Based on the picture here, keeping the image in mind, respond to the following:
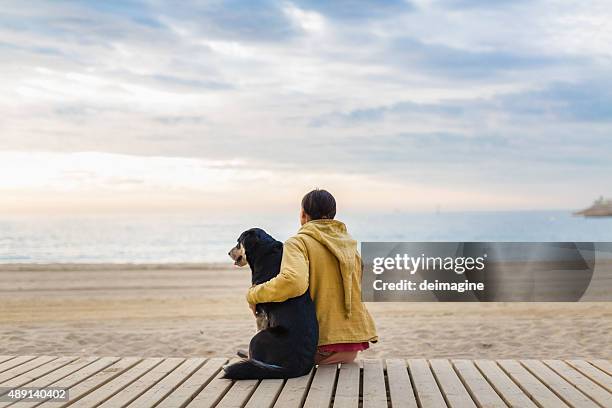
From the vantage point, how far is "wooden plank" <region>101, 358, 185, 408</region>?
14.3 ft

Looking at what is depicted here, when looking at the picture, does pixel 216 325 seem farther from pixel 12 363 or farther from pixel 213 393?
pixel 213 393

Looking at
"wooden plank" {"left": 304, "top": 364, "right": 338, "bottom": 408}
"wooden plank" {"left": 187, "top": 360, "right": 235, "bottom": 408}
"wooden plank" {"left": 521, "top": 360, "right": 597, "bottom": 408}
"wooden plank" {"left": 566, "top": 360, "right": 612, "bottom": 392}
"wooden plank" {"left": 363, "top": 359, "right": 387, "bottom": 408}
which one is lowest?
"wooden plank" {"left": 566, "top": 360, "right": 612, "bottom": 392}

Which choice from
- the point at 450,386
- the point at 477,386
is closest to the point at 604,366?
the point at 477,386

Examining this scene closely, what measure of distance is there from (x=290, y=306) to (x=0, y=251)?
47408 mm

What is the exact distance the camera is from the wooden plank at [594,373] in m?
4.92

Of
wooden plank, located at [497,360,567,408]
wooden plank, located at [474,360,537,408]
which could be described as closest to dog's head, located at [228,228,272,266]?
wooden plank, located at [474,360,537,408]

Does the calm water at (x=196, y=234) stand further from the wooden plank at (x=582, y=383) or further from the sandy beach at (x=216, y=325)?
the wooden plank at (x=582, y=383)

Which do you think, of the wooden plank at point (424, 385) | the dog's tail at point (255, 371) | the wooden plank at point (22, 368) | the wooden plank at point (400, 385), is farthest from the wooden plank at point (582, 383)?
the wooden plank at point (22, 368)

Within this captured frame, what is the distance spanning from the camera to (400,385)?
15.6 ft

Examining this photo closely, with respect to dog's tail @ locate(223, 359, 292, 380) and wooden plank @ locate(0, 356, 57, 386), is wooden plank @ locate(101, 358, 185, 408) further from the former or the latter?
wooden plank @ locate(0, 356, 57, 386)

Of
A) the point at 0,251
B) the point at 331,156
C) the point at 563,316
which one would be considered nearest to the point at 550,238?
the point at 331,156

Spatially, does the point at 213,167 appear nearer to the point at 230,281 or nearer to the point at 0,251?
the point at 0,251

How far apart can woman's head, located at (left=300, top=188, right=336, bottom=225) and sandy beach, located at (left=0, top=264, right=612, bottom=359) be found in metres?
4.35

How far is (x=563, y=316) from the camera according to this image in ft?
39.6
